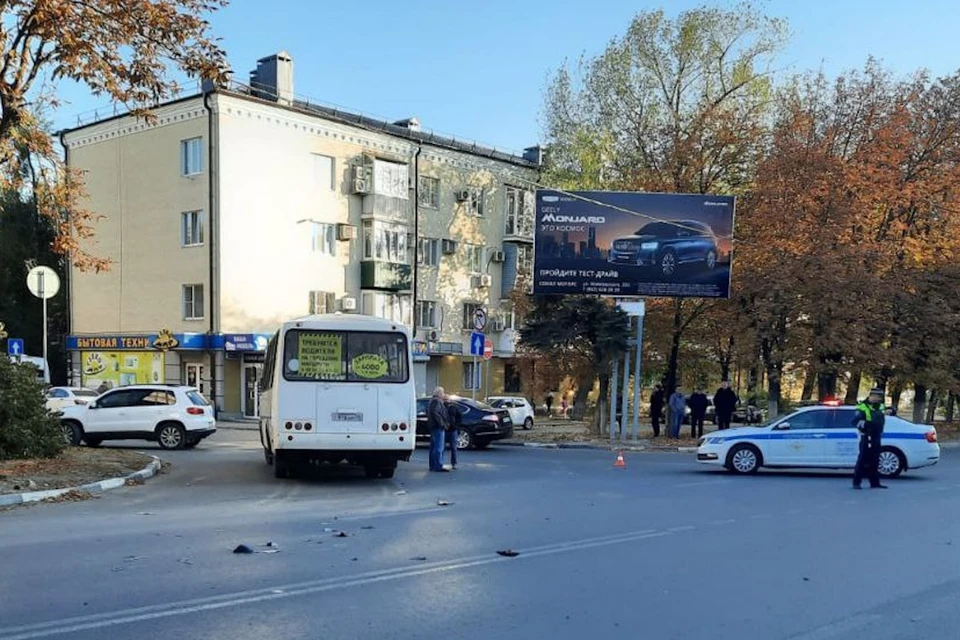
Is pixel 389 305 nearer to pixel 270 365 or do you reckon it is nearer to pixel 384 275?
pixel 384 275

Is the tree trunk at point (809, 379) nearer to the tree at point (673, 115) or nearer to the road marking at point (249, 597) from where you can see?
the tree at point (673, 115)

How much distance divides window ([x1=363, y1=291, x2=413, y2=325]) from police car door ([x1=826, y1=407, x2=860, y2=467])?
25.9m

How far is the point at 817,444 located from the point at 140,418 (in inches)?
625

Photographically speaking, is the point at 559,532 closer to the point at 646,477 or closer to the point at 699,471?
the point at 646,477

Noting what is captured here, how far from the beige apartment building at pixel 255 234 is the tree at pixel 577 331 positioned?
251 inches

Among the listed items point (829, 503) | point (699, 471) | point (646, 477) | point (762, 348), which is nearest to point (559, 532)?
point (829, 503)

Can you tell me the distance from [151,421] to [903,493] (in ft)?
55.7

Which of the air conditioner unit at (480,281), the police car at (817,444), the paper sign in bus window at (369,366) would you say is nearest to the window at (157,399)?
the paper sign in bus window at (369,366)

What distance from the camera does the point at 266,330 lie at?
37.4 m

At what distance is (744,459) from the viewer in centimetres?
1678

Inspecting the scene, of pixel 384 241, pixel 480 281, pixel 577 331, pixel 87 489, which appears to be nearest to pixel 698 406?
pixel 577 331

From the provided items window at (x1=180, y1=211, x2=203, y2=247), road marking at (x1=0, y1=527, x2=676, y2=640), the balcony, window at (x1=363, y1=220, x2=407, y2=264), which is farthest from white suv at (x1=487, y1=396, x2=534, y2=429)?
road marking at (x1=0, y1=527, x2=676, y2=640)

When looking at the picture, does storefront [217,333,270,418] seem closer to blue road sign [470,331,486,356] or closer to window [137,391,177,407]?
blue road sign [470,331,486,356]

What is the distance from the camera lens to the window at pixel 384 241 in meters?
40.9
